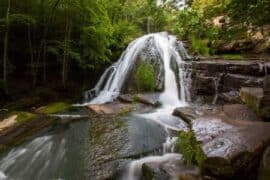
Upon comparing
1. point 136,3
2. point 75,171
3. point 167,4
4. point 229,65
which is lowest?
point 75,171

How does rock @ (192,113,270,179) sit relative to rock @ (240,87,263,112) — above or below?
below

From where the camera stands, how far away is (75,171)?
5340 millimetres

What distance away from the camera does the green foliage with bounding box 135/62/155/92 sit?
37.9 ft

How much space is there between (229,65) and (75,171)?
22.1 feet

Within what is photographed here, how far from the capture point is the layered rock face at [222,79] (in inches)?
365

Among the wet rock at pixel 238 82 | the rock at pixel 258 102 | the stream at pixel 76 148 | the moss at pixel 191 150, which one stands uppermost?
the wet rock at pixel 238 82

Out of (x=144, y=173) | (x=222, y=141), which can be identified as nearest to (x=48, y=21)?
(x=144, y=173)

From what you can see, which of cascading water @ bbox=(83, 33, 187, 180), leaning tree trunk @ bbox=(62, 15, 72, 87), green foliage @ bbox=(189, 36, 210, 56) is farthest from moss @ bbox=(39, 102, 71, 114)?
green foliage @ bbox=(189, 36, 210, 56)

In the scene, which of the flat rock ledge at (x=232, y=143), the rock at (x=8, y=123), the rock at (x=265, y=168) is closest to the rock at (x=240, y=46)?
the flat rock ledge at (x=232, y=143)

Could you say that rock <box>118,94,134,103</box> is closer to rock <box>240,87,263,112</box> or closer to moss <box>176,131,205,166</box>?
rock <box>240,87,263,112</box>

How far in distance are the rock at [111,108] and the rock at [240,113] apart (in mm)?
→ 3845

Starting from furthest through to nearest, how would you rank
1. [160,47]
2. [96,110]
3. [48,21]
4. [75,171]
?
[160,47]
[48,21]
[96,110]
[75,171]

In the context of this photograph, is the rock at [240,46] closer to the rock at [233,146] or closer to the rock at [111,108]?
the rock at [111,108]

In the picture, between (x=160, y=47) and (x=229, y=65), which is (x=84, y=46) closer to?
(x=160, y=47)
